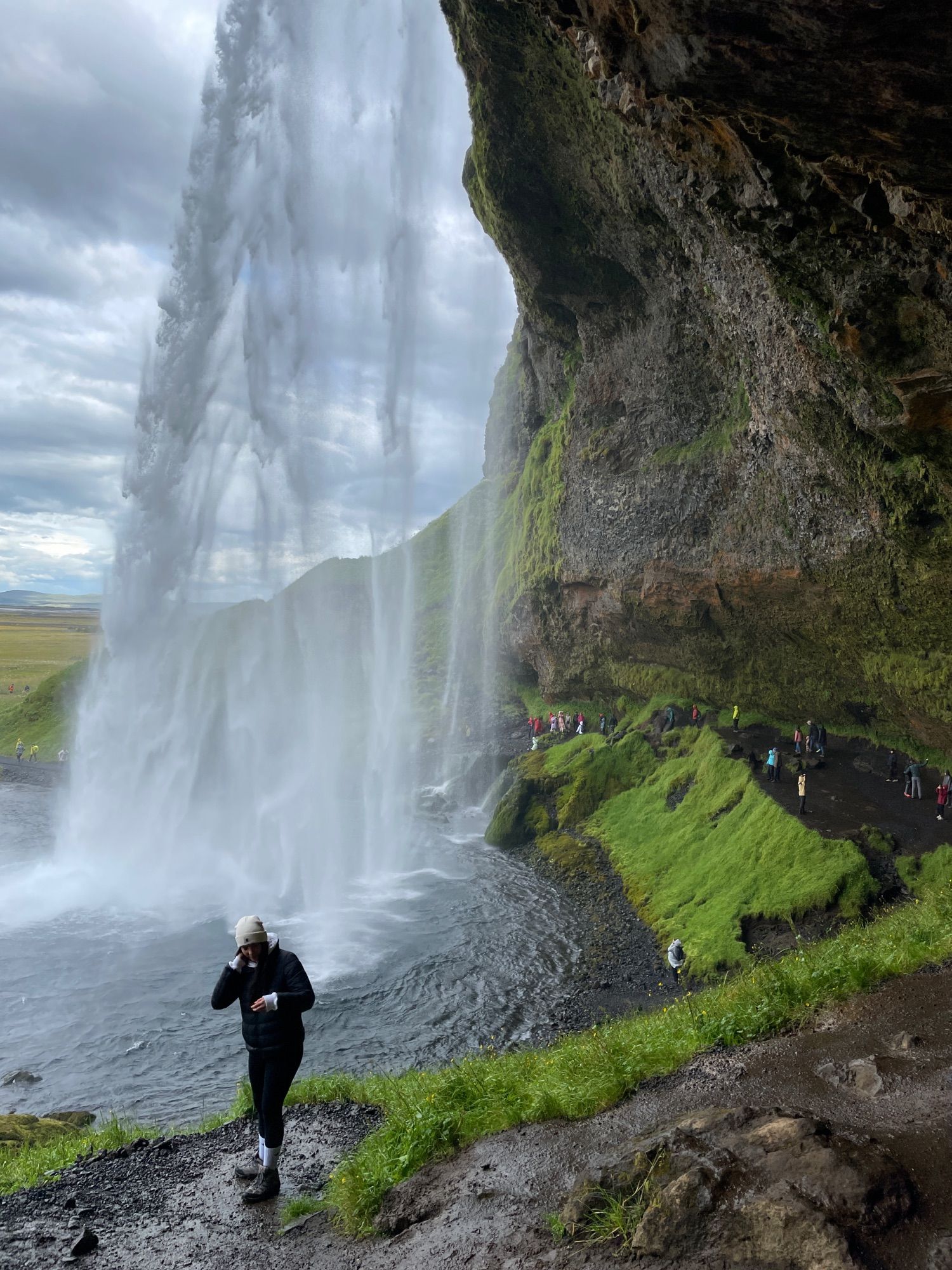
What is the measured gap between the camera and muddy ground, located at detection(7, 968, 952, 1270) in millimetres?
5039

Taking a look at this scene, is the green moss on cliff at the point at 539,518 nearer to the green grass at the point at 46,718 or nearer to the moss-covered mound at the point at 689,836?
the moss-covered mound at the point at 689,836

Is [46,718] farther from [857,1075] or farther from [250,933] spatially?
[857,1075]

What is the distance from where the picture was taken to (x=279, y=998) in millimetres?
6379

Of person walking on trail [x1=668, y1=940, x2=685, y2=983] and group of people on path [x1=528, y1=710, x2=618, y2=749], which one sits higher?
group of people on path [x1=528, y1=710, x2=618, y2=749]

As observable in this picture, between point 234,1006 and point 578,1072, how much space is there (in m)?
14.2

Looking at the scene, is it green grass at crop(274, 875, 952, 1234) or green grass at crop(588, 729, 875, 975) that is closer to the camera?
green grass at crop(274, 875, 952, 1234)

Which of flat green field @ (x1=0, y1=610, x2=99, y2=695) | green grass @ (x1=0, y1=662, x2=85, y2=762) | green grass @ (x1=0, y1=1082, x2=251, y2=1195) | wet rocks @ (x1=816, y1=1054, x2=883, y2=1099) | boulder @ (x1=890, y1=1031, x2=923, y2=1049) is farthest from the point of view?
flat green field @ (x1=0, y1=610, x2=99, y2=695)

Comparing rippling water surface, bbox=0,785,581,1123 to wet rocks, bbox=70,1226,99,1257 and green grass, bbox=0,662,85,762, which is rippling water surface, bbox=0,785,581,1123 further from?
green grass, bbox=0,662,85,762

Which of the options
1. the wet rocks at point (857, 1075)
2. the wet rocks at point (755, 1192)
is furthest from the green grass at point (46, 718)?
the wet rocks at point (755, 1192)

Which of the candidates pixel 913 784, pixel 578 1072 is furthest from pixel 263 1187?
pixel 913 784

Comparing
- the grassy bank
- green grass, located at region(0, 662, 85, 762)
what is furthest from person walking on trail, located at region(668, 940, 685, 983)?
green grass, located at region(0, 662, 85, 762)

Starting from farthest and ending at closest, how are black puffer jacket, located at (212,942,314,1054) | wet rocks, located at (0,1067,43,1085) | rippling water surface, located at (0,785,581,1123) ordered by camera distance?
rippling water surface, located at (0,785,581,1123), wet rocks, located at (0,1067,43,1085), black puffer jacket, located at (212,942,314,1054)

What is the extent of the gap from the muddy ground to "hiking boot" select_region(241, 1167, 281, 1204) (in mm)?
86

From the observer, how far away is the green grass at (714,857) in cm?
1903
